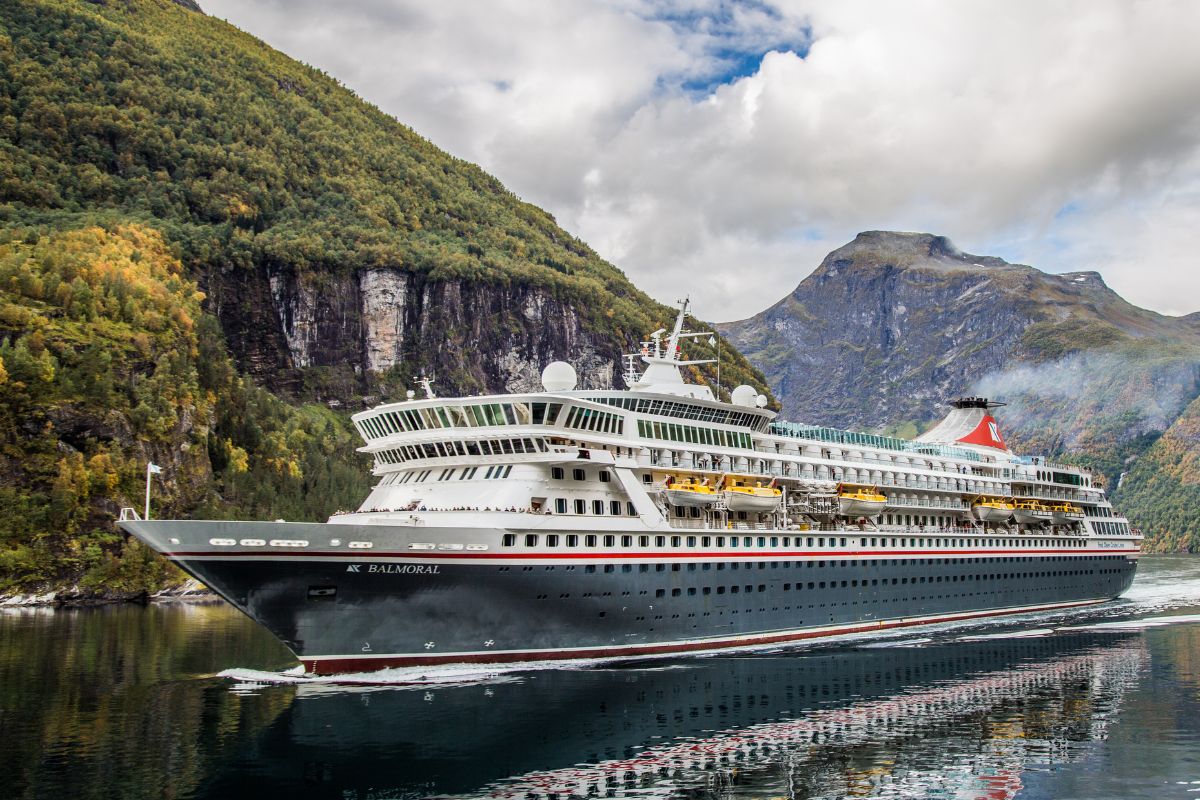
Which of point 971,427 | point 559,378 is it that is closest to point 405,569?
point 559,378

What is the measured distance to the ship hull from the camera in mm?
28391

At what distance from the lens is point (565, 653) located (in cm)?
3250

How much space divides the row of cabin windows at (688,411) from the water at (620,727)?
9650 millimetres

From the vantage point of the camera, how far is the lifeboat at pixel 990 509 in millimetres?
52625

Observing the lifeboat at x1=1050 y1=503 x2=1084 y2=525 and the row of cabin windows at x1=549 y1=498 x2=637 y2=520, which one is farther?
the lifeboat at x1=1050 y1=503 x2=1084 y2=525

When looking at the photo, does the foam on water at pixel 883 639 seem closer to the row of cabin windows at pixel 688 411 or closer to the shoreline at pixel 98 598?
the row of cabin windows at pixel 688 411

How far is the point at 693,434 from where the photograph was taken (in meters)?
39.5

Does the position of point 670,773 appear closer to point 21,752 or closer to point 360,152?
point 21,752

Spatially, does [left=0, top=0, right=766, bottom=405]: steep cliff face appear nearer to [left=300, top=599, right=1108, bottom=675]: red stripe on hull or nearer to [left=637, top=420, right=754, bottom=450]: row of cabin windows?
[left=637, top=420, right=754, bottom=450]: row of cabin windows

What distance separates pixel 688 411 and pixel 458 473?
33.1 ft

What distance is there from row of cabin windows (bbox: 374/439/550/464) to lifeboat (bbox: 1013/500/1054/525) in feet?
110

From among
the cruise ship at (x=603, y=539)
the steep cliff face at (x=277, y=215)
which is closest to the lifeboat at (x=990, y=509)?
the cruise ship at (x=603, y=539)

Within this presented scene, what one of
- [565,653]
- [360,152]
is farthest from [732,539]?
[360,152]

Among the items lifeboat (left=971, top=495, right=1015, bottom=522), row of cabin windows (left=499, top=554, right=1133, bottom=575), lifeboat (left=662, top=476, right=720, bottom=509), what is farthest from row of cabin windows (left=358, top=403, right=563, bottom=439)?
lifeboat (left=971, top=495, right=1015, bottom=522)
